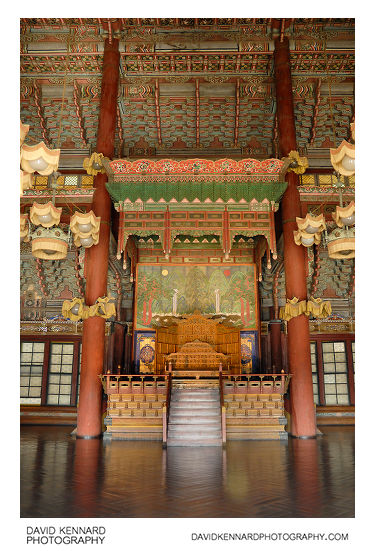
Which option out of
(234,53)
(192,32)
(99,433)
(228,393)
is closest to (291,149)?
(234,53)

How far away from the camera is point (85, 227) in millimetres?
7117

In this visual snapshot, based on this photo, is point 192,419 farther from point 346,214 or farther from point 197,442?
point 346,214

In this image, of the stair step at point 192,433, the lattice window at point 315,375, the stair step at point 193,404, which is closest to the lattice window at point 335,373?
the lattice window at point 315,375

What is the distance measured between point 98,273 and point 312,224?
3953mm

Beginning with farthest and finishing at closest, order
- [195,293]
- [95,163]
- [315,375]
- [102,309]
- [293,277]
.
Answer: [315,375] < [195,293] < [95,163] < [293,277] < [102,309]

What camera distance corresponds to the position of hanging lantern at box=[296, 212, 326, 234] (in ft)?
23.3

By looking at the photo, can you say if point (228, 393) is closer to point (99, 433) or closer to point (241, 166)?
point (99, 433)

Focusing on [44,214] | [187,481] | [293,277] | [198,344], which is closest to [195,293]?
[198,344]

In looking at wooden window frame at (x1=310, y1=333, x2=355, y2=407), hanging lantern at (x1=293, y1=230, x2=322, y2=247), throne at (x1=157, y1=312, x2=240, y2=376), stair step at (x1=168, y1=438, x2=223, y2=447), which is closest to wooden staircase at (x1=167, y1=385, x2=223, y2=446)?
stair step at (x1=168, y1=438, x2=223, y2=447)

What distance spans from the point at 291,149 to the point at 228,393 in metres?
4.96

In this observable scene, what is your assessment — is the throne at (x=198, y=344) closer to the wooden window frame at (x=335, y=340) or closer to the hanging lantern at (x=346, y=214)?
the wooden window frame at (x=335, y=340)

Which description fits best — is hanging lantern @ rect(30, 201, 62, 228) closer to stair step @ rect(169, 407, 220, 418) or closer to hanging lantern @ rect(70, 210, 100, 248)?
hanging lantern @ rect(70, 210, 100, 248)

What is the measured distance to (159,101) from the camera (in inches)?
407

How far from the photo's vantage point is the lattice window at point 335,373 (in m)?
11.0
